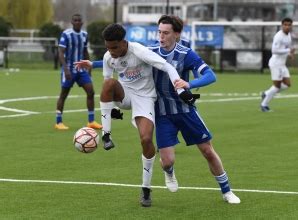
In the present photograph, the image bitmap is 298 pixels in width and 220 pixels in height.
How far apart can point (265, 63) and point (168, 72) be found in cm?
3376

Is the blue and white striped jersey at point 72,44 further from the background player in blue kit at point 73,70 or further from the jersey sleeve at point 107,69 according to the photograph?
the jersey sleeve at point 107,69

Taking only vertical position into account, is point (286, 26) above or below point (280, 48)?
above

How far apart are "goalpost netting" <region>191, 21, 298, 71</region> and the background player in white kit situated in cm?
3304

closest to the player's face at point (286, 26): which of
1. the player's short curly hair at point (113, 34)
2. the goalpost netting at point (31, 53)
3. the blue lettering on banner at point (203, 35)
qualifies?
the player's short curly hair at point (113, 34)

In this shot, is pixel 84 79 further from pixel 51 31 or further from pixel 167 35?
pixel 51 31

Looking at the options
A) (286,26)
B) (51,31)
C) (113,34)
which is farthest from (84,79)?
(51,31)

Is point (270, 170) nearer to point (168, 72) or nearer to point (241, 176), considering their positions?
point (241, 176)

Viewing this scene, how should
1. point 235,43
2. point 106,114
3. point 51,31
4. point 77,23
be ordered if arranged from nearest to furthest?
point 106,114 < point 77,23 < point 235,43 < point 51,31

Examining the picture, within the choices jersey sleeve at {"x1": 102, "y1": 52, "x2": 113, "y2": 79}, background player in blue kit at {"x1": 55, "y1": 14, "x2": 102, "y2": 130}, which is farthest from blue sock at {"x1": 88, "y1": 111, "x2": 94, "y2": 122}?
jersey sleeve at {"x1": 102, "y1": 52, "x2": 113, "y2": 79}

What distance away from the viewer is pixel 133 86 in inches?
367

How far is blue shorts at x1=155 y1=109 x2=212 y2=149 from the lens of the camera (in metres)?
9.28

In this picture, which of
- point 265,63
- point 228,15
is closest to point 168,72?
point 265,63

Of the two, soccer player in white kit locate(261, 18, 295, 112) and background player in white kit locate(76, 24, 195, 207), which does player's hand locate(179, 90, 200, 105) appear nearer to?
background player in white kit locate(76, 24, 195, 207)

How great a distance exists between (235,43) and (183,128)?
35.0 metres
